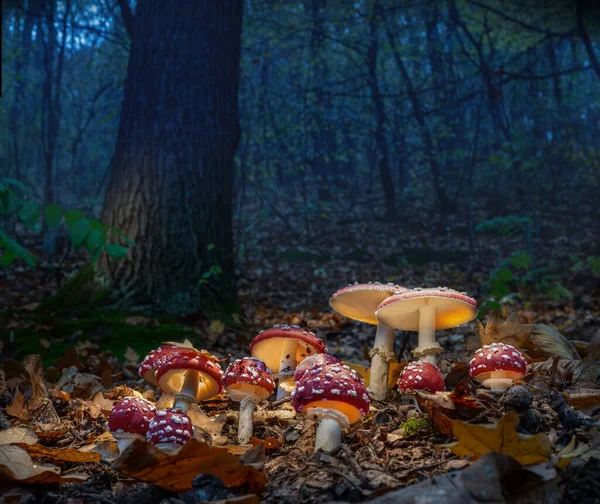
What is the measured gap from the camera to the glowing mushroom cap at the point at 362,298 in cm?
259

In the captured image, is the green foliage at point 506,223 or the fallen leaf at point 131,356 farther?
the green foliage at point 506,223

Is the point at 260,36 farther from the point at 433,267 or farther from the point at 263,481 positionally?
the point at 263,481

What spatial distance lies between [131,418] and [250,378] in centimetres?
53

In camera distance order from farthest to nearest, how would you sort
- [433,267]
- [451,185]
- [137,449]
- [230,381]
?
[451,185], [433,267], [230,381], [137,449]

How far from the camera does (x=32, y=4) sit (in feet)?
51.1

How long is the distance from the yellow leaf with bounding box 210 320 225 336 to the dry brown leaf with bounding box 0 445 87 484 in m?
3.04

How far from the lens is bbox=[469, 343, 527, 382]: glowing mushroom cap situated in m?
2.33

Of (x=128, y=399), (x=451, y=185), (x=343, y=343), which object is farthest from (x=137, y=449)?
(x=451, y=185)

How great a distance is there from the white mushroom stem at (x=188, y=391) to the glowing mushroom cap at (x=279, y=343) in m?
0.36

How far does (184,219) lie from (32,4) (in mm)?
14180

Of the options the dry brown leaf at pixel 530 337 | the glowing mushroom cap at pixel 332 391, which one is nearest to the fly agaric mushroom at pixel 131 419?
the glowing mushroom cap at pixel 332 391

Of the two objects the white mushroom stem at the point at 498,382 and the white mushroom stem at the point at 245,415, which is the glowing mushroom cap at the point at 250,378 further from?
the white mushroom stem at the point at 498,382

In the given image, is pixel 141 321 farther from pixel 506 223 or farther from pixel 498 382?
pixel 506 223

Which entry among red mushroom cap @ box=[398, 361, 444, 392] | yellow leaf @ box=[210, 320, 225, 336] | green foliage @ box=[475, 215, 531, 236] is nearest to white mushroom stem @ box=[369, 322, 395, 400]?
red mushroom cap @ box=[398, 361, 444, 392]
